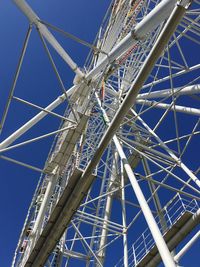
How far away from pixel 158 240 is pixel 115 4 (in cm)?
1527

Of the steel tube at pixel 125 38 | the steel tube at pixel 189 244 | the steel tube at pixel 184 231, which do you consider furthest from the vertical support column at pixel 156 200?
the steel tube at pixel 125 38

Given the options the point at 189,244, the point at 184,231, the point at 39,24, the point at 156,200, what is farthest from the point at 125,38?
the point at 156,200

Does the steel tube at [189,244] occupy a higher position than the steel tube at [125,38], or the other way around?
the steel tube at [125,38]

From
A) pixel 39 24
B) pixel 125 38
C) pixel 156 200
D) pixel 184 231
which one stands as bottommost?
pixel 156 200

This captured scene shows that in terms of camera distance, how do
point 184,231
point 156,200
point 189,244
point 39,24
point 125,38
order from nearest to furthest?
point 125,38
point 39,24
point 189,244
point 184,231
point 156,200

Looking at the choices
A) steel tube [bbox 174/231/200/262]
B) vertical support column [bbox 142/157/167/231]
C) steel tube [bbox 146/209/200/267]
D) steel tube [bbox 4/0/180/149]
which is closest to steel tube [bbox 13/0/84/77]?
steel tube [bbox 4/0/180/149]

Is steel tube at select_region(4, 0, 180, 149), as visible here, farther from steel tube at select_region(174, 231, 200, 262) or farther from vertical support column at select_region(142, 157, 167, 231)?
steel tube at select_region(174, 231, 200, 262)

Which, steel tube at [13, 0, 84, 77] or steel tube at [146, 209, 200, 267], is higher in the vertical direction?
steel tube at [13, 0, 84, 77]

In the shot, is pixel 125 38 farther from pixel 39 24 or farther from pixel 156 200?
pixel 156 200

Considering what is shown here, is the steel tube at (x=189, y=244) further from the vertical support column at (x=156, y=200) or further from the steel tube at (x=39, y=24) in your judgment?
the steel tube at (x=39, y=24)

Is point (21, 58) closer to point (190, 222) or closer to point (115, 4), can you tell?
point (190, 222)

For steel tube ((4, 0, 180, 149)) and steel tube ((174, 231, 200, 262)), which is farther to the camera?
steel tube ((174, 231, 200, 262))

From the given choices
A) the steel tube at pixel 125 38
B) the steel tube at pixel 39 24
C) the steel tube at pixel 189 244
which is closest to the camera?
the steel tube at pixel 125 38

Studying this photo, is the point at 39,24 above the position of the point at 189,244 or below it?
above
